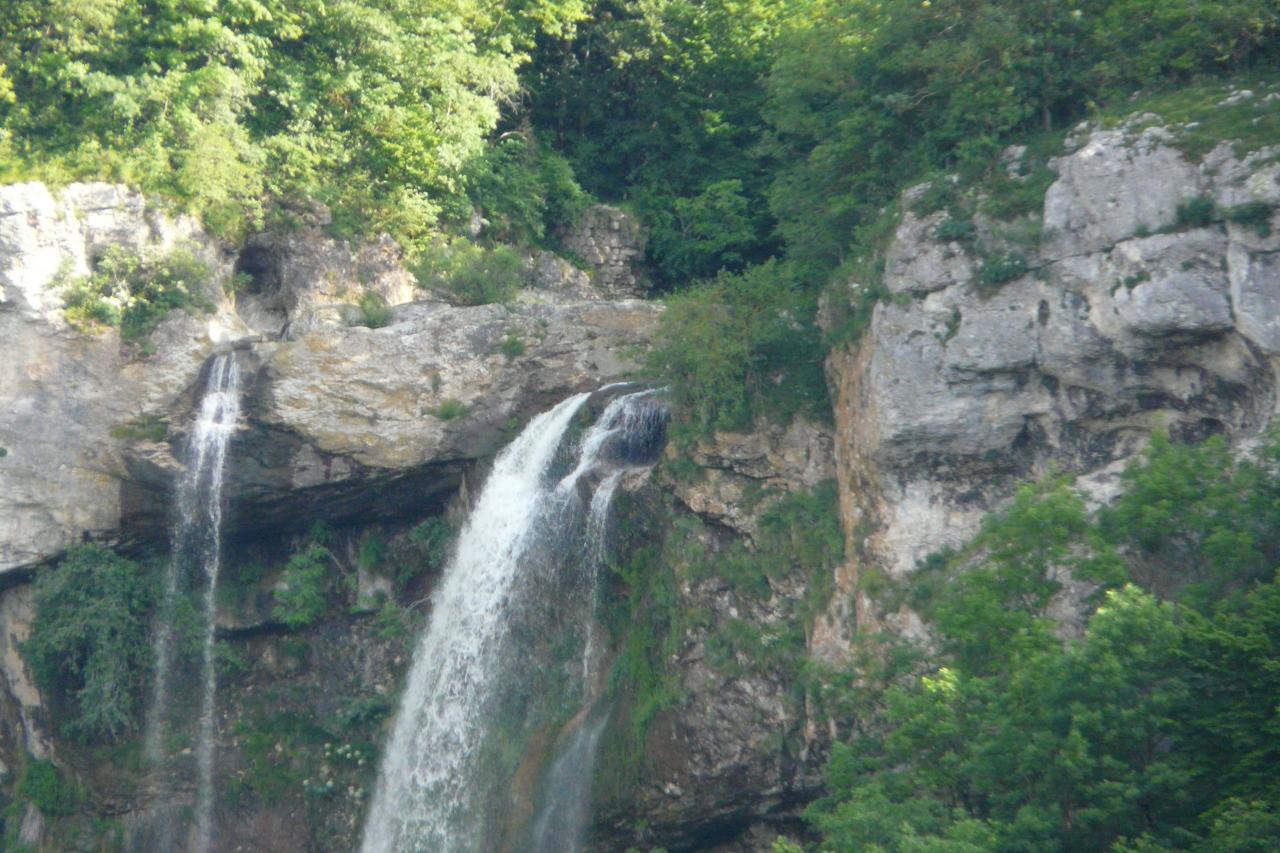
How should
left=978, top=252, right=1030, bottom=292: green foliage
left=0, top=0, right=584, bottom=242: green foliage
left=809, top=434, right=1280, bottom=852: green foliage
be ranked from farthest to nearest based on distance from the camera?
left=0, top=0, right=584, bottom=242: green foliage < left=978, top=252, right=1030, bottom=292: green foliage < left=809, top=434, right=1280, bottom=852: green foliage

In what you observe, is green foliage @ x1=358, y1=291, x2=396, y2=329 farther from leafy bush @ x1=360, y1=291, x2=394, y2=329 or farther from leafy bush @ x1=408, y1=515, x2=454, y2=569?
leafy bush @ x1=408, y1=515, x2=454, y2=569

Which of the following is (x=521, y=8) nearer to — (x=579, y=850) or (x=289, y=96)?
(x=289, y=96)

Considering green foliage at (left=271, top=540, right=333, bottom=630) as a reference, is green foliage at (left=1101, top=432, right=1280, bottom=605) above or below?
above

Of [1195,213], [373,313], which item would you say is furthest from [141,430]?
[1195,213]

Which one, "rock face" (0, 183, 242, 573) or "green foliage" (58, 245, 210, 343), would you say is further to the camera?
"green foliage" (58, 245, 210, 343)

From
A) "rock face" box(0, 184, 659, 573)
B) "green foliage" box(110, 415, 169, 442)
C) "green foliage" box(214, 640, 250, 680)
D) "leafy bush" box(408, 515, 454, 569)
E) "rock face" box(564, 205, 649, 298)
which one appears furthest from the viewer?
"rock face" box(564, 205, 649, 298)

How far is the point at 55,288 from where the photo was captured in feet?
71.9

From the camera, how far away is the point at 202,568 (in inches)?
896

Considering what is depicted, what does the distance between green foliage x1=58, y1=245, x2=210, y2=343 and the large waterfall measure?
20.8ft

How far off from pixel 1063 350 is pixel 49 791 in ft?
55.9

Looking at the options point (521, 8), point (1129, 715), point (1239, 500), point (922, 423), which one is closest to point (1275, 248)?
point (1239, 500)

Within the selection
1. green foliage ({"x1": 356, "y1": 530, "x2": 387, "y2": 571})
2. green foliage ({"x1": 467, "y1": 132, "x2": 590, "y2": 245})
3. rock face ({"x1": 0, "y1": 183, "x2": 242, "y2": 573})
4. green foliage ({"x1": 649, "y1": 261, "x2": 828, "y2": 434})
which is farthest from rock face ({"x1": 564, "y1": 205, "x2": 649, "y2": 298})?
rock face ({"x1": 0, "y1": 183, "x2": 242, "y2": 573})

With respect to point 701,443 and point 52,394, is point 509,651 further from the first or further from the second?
point 52,394

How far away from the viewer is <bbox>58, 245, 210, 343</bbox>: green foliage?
22.0m
